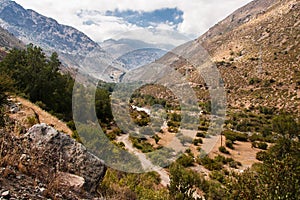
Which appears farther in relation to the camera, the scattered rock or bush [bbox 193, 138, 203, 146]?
bush [bbox 193, 138, 203, 146]

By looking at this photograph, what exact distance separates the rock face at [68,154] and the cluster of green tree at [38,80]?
18226mm

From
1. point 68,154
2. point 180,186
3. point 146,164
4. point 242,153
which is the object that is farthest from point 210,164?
point 68,154

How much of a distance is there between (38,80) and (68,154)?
2154 cm

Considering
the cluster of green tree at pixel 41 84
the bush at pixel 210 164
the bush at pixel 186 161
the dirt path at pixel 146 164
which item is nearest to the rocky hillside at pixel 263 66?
the cluster of green tree at pixel 41 84

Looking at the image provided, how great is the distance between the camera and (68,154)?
6934 millimetres

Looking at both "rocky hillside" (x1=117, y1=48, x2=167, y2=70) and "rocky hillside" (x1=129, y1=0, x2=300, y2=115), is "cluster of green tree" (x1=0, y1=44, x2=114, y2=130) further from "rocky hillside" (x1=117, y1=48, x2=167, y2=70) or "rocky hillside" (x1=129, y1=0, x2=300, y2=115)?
"rocky hillside" (x1=129, y1=0, x2=300, y2=115)

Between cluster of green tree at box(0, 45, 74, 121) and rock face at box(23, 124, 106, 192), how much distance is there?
18226mm

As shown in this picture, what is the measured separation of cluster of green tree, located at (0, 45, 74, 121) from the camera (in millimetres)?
25438

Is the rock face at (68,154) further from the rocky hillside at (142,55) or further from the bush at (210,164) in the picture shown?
the bush at (210,164)

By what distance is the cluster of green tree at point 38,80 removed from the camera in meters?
25.4

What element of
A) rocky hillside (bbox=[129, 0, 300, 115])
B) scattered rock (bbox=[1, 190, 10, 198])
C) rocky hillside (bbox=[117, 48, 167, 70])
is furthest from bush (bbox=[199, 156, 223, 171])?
rocky hillside (bbox=[129, 0, 300, 115])

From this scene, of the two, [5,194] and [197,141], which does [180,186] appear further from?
[197,141]

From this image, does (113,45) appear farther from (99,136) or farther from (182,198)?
(182,198)

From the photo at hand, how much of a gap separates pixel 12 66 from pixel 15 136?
23618mm
